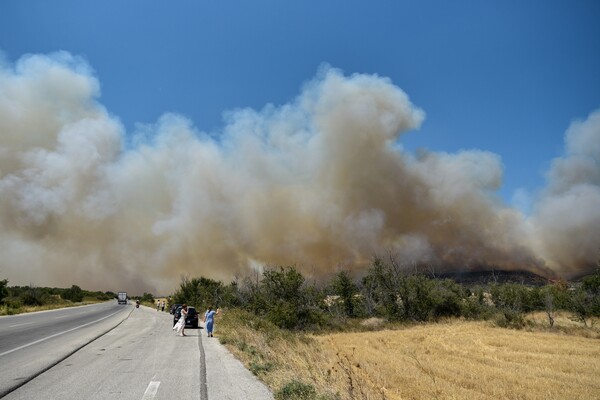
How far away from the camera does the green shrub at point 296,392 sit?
715 centimetres

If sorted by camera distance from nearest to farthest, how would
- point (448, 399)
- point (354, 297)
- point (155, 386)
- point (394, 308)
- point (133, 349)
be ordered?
point (155, 386)
point (448, 399)
point (133, 349)
point (394, 308)
point (354, 297)

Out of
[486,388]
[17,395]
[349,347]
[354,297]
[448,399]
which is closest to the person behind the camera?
[17,395]

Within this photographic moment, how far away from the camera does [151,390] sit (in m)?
8.12

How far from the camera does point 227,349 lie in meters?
15.9

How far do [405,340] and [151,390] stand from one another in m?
25.8

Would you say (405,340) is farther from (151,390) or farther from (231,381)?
(151,390)

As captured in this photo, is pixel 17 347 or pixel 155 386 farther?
pixel 17 347

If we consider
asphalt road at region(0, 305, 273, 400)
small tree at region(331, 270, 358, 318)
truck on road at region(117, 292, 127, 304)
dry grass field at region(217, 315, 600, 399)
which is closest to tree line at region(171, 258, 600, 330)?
small tree at region(331, 270, 358, 318)

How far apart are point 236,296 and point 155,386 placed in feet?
169

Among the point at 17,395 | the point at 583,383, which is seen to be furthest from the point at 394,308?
the point at 17,395

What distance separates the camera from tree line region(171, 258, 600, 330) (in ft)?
129

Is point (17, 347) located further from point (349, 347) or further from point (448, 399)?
point (349, 347)

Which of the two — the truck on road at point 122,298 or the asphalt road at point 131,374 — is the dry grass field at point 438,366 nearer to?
the asphalt road at point 131,374

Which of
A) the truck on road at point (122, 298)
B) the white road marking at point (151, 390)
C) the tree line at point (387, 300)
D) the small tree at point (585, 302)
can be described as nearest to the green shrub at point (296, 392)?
the white road marking at point (151, 390)
